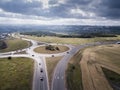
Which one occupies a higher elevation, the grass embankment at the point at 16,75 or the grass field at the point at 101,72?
the grass field at the point at 101,72

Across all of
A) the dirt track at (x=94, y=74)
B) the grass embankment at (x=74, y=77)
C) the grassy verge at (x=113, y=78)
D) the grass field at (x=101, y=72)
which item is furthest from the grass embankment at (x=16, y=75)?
the grassy verge at (x=113, y=78)

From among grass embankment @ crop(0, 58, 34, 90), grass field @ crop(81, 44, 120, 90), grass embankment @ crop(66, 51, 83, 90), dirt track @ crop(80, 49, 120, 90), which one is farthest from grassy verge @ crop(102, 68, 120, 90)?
grass embankment @ crop(0, 58, 34, 90)

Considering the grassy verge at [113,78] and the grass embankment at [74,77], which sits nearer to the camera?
the grass embankment at [74,77]

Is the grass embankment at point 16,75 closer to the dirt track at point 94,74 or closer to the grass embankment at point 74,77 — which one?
the grass embankment at point 74,77

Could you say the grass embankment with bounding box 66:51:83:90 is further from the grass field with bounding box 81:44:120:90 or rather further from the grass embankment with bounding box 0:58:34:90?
the grass embankment with bounding box 0:58:34:90

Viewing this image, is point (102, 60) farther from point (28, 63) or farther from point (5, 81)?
point (5, 81)

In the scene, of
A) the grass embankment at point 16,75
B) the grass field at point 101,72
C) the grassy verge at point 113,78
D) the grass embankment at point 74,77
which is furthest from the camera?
the grass field at point 101,72
